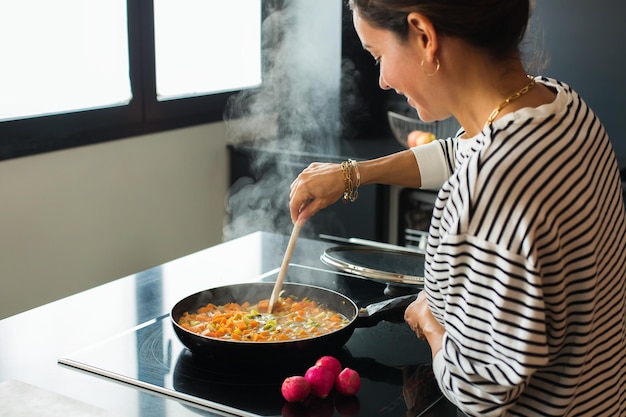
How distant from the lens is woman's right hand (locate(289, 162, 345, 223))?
5.31 feet

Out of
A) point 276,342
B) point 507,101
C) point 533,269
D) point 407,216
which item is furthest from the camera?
point 407,216

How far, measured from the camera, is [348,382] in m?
1.31

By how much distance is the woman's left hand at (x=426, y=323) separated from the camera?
121 centimetres

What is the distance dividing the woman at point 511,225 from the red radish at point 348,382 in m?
0.17

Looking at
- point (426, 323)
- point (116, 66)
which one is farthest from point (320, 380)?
point (116, 66)

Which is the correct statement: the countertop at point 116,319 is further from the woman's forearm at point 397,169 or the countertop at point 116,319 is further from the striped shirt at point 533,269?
the woman's forearm at point 397,169

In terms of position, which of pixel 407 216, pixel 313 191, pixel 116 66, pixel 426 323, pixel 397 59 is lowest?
pixel 407 216

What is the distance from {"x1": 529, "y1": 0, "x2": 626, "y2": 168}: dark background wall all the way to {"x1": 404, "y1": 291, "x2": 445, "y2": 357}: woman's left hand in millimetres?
2125

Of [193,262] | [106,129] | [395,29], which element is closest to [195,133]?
→ [106,129]

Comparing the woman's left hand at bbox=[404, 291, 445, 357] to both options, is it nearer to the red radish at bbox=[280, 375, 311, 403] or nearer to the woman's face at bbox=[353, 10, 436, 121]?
the red radish at bbox=[280, 375, 311, 403]

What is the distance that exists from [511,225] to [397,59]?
0.31 meters

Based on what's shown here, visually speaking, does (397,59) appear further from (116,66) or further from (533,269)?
(116,66)

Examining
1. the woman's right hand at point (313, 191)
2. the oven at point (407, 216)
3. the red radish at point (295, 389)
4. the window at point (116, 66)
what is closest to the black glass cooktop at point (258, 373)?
the red radish at point (295, 389)

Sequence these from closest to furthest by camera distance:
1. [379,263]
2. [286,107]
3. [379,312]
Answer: [379,312] → [379,263] → [286,107]
